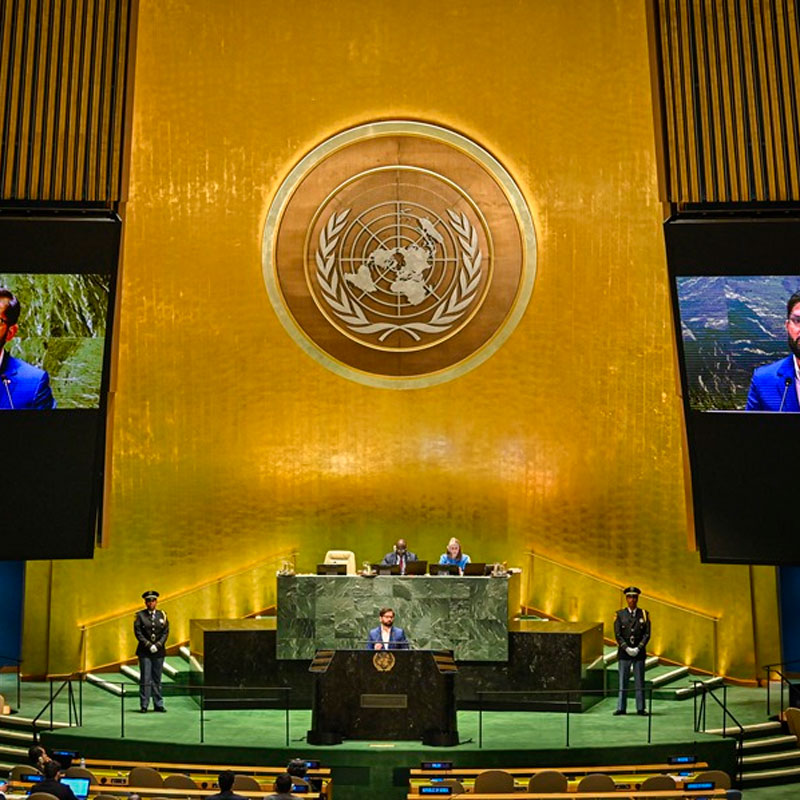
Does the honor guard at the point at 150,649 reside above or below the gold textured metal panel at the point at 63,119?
below

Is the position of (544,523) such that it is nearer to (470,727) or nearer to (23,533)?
(470,727)

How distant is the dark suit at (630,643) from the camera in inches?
547

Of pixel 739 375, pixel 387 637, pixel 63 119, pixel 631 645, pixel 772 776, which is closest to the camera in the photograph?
pixel 772 776

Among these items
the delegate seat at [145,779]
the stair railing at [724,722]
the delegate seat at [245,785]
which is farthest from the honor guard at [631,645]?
the delegate seat at [145,779]

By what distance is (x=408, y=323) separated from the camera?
55.3 ft

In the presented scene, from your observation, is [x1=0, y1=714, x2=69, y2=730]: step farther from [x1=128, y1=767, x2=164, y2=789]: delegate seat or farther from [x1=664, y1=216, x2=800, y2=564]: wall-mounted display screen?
[x1=664, y1=216, x2=800, y2=564]: wall-mounted display screen

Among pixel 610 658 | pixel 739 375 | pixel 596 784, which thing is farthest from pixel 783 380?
pixel 596 784

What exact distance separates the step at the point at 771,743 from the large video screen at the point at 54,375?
6034mm

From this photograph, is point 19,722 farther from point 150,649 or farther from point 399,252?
point 399,252

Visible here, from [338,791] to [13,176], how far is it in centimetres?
642

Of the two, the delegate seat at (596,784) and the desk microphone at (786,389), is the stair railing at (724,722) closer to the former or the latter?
the delegate seat at (596,784)

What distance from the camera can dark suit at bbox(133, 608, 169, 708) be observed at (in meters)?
14.0

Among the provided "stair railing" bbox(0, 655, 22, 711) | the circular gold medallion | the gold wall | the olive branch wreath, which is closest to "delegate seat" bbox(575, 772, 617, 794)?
the gold wall

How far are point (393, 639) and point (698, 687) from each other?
3.30 metres
